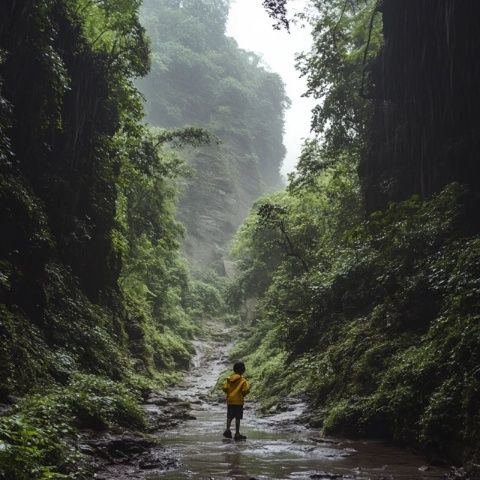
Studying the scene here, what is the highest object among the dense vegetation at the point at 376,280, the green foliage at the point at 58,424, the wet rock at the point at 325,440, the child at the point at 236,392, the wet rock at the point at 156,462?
the dense vegetation at the point at 376,280

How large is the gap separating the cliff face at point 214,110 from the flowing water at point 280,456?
49168mm


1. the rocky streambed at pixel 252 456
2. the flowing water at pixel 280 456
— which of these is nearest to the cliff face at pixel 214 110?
the flowing water at pixel 280 456

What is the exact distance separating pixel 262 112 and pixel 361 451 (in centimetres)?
7917

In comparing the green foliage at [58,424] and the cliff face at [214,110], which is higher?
the cliff face at [214,110]

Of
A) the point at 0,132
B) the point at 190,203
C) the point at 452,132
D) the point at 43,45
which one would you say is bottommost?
the point at 0,132

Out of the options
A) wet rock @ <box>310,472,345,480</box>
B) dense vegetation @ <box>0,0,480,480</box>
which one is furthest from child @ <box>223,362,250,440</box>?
wet rock @ <box>310,472,345,480</box>

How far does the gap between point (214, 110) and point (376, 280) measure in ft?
216

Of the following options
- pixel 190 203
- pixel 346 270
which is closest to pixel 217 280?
pixel 190 203

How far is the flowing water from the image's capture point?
21.1ft

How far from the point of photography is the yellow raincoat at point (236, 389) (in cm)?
998

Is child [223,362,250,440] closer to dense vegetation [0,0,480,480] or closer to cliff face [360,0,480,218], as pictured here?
dense vegetation [0,0,480,480]

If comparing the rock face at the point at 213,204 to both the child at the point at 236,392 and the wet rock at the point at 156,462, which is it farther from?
the wet rock at the point at 156,462

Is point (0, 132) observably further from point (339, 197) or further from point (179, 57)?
point (179, 57)

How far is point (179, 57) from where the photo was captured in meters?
75.8
